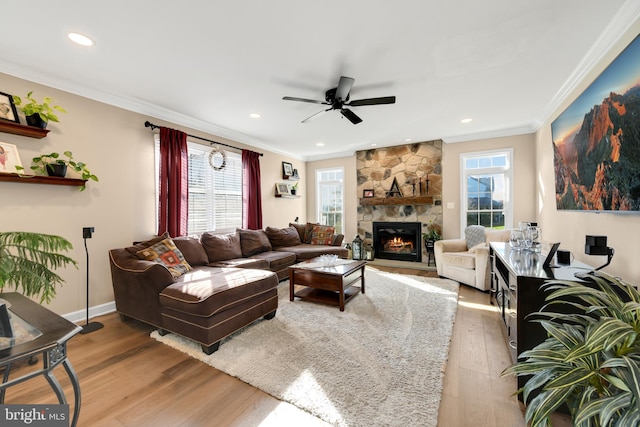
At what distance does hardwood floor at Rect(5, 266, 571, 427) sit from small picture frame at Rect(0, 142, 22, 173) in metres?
1.70

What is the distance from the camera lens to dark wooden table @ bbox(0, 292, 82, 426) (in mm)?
900

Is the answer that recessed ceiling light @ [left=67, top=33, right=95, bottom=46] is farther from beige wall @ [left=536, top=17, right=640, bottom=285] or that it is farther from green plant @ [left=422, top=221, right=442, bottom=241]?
green plant @ [left=422, top=221, right=442, bottom=241]

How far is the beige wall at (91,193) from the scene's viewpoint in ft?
8.37

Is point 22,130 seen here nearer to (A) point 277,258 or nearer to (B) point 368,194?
(A) point 277,258

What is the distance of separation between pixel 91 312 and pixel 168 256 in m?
1.08

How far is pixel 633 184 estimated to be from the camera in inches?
65.8

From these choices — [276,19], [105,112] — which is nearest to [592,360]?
[276,19]

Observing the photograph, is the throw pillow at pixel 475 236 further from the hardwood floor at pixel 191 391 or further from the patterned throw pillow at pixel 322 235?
the patterned throw pillow at pixel 322 235

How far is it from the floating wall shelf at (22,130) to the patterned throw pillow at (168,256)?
4.81 feet

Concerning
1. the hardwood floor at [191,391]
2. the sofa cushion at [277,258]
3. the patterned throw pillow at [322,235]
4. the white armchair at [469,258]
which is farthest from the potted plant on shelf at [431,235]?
the hardwood floor at [191,391]

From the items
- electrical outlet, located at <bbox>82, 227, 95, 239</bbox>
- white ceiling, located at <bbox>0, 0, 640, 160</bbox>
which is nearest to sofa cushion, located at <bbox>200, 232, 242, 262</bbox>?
electrical outlet, located at <bbox>82, 227, 95, 239</bbox>

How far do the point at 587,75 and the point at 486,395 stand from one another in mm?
3091

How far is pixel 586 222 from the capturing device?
248 centimetres

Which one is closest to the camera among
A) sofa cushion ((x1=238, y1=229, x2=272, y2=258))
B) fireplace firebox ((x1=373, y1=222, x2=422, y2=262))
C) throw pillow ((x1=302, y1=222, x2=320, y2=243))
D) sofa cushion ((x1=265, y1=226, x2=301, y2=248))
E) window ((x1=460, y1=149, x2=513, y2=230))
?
sofa cushion ((x1=238, y1=229, x2=272, y2=258))
